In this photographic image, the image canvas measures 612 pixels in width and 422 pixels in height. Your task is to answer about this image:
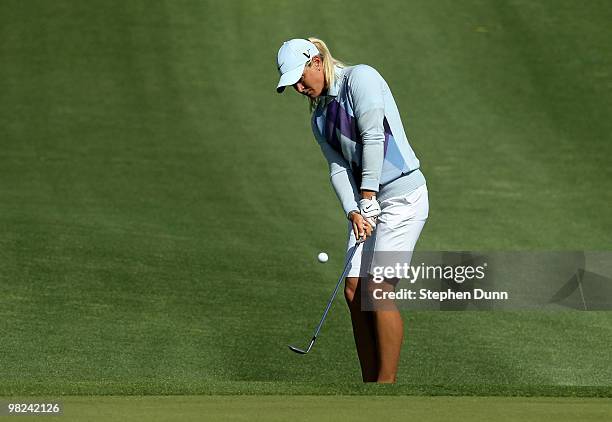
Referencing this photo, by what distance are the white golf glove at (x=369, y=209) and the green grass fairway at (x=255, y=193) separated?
2.51ft

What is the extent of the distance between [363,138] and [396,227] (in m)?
0.50

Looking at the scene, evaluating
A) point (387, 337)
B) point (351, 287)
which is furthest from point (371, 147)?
point (387, 337)

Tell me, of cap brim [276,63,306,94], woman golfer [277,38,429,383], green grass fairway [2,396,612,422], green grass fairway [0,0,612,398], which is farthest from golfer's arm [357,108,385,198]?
green grass fairway [2,396,612,422]

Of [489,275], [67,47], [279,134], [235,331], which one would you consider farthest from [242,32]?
[235,331]

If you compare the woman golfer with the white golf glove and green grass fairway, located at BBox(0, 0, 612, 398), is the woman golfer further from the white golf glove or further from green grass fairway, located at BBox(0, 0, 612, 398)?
green grass fairway, located at BBox(0, 0, 612, 398)

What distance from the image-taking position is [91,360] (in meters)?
8.57

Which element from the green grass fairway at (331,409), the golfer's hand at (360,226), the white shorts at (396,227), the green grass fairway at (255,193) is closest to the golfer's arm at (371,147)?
the golfer's hand at (360,226)

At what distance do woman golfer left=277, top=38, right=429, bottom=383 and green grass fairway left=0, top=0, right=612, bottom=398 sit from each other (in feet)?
1.16

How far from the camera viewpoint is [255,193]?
16359mm

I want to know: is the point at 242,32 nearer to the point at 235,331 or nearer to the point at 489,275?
the point at 489,275

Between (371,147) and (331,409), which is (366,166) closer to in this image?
(371,147)

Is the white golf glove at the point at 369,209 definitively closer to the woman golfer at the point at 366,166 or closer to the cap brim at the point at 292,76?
the woman golfer at the point at 366,166

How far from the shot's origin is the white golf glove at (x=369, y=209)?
6570 mm

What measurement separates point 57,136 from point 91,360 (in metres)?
11.3
